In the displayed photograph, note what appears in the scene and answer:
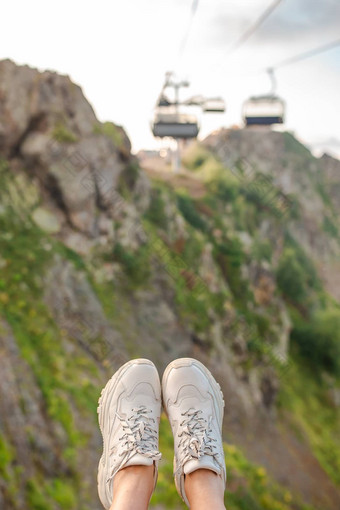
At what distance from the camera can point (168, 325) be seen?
485 inches

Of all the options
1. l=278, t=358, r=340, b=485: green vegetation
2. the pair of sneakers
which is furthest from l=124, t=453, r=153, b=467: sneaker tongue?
l=278, t=358, r=340, b=485: green vegetation

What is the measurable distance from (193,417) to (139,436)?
1.47 ft

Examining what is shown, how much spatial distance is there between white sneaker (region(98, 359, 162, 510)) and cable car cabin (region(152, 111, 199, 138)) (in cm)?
910

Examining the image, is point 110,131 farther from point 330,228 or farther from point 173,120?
point 330,228

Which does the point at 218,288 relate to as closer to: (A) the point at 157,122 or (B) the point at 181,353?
(B) the point at 181,353

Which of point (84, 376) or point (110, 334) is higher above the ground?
point (110, 334)

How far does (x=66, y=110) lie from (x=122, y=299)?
18.1 ft

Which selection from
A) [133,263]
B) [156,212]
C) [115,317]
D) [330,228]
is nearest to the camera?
[115,317]

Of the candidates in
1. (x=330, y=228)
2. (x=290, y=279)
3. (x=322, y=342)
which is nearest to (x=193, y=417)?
(x=322, y=342)

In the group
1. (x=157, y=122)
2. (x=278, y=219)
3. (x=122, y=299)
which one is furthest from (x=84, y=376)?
(x=278, y=219)

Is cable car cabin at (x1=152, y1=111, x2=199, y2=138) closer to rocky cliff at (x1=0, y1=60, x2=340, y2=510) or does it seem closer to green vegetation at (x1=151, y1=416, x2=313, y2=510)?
rocky cliff at (x1=0, y1=60, x2=340, y2=510)

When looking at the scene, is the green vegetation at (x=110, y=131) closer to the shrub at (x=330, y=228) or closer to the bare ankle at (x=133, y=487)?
the bare ankle at (x=133, y=487)

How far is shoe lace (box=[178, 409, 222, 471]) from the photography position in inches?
108

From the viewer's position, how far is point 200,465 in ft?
8.68
